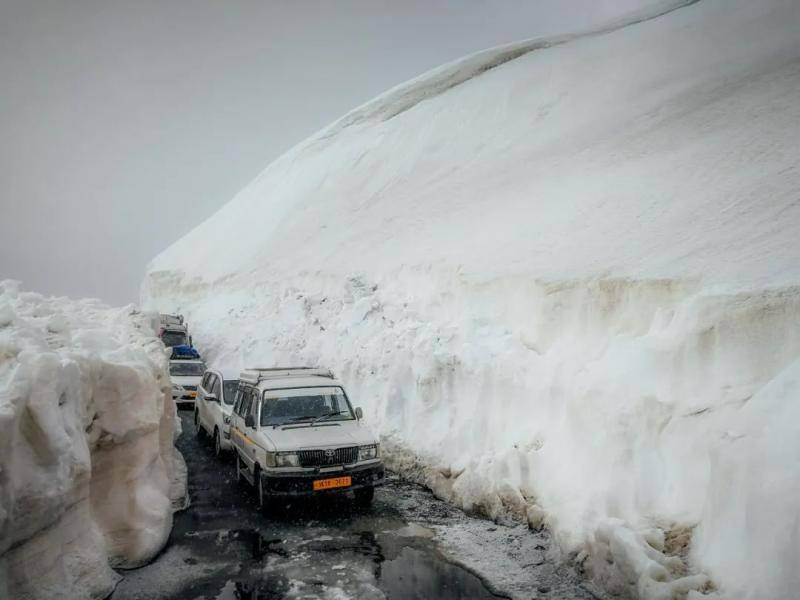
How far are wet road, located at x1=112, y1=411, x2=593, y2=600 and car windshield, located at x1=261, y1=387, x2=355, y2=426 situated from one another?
4.10ft

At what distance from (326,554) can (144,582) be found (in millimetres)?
1947

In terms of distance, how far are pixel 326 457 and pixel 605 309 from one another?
5436mm

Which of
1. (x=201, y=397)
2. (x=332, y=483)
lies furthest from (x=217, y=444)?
(x=332, y=483)

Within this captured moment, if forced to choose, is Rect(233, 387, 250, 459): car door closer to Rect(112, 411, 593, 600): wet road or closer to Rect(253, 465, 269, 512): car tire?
Rect(112, 411, 593, 600): wet road

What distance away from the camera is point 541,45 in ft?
141

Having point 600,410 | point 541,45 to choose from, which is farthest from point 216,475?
point 541,45

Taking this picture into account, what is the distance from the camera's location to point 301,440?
8305 millimetres

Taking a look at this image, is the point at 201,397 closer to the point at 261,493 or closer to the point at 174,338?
the point at 261,493

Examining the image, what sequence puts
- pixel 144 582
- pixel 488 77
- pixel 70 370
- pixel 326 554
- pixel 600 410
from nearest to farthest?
pixel 70 370
pixel 144 582
pixel 326 554
pixel 600 410
pixel 488 77

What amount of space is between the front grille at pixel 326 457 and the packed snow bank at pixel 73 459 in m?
1.80

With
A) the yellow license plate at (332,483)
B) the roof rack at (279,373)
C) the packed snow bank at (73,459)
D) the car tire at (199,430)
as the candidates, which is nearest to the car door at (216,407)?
the car tire at (199,430)

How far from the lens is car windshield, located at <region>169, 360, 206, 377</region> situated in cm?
1753

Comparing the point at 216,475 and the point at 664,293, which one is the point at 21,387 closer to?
the point at 216,475

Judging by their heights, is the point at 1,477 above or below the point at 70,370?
below
